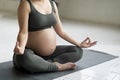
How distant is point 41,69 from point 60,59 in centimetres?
19

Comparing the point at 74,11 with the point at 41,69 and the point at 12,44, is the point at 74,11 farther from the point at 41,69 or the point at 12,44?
the point at 41,69

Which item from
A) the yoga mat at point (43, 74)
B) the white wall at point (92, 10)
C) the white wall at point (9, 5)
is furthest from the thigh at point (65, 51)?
the white wall at point (9, 5)

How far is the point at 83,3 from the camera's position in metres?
3.73

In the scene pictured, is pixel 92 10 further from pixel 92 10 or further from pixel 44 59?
pixel 44 59

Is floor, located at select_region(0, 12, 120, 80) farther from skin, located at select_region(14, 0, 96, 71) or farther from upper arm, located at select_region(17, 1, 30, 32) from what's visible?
upper arm, located at select_region(17, 1, 30, 32)

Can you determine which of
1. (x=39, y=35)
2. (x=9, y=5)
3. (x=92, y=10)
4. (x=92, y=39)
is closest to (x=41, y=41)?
(x=39, y=35)

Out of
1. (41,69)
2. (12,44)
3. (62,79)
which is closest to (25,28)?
(41,69)

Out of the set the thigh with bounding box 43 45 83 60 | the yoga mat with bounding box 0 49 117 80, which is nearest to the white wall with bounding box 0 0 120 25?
the yoga mat with bounding box 0 49 117 80

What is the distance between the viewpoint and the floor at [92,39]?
1.62 meters

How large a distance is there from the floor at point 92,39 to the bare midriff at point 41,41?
0.22m

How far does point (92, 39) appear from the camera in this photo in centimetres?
267

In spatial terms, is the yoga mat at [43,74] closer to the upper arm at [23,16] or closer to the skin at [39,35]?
the skin at [39,35]

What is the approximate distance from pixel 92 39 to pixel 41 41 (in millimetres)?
1139

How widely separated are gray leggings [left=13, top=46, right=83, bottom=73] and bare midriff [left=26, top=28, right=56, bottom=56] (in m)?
0.04
